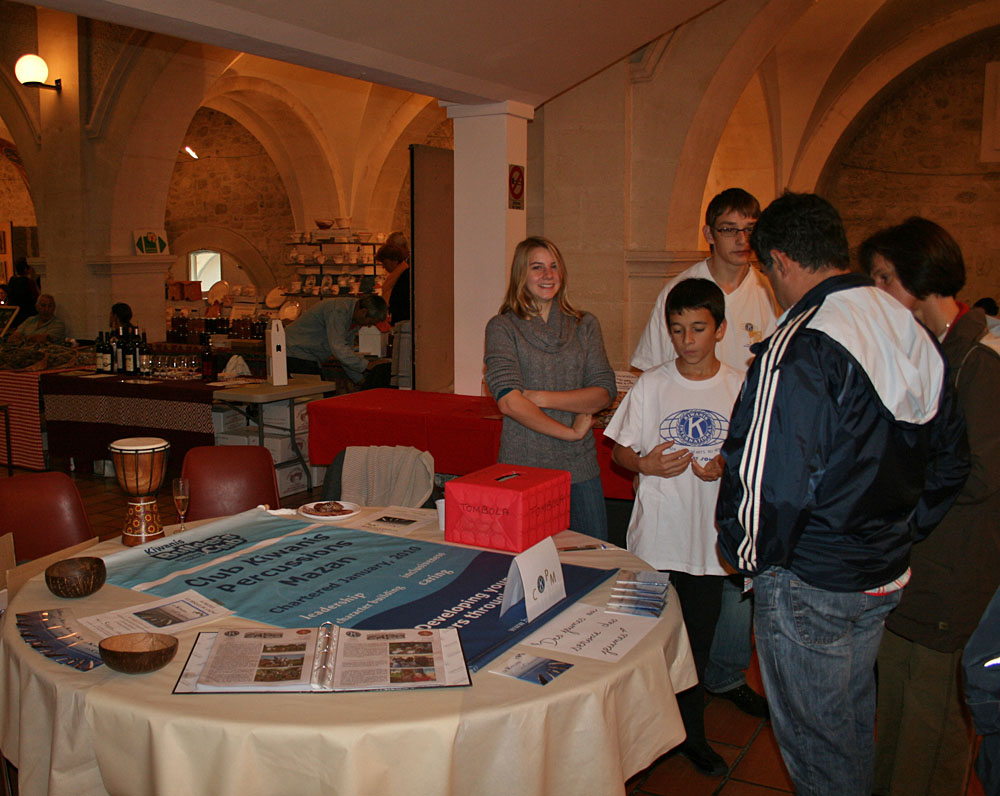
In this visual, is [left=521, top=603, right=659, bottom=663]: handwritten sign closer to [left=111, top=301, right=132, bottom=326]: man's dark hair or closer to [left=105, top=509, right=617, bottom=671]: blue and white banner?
[left=105, top=509, right=617, bottom=671]: blue and white banner

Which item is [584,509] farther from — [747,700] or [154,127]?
[154,127]

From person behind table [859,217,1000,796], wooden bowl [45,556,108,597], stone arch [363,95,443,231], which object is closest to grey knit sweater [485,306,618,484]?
person behind table [859,217,1000,796]

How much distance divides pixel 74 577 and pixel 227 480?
1.17 m

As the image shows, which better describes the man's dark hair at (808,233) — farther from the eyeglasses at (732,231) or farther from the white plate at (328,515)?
the white plate at (328,515)

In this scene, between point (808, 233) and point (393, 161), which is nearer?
point (808, 233)

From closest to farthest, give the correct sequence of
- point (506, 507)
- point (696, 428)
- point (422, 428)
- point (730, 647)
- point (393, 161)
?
point (506, 507) → point (696, 428) → point (730, 647) → point (422, 428) → point (393, 161)

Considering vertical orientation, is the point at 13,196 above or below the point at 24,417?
above

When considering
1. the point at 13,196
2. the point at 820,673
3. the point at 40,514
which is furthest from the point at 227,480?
the point at 13,196

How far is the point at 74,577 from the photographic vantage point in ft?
6.98

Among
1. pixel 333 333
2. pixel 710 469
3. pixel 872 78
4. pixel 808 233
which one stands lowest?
pixel 710 469

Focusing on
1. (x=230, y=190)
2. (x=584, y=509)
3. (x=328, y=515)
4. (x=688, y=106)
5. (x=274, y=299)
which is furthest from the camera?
(x=230, y=190)

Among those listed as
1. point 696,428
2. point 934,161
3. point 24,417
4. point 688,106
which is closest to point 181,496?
point 696,428

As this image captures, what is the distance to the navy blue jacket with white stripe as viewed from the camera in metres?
1.75

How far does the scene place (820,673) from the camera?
6.15ft
